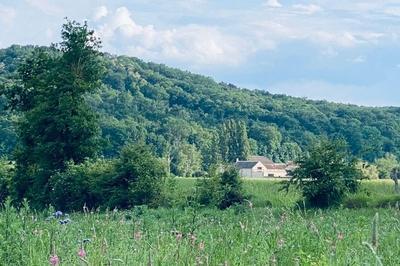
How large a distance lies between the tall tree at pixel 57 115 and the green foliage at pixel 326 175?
12470 mm

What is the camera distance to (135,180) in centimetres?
3588

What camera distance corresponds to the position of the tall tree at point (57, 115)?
126 feet

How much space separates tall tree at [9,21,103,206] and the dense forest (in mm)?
30182

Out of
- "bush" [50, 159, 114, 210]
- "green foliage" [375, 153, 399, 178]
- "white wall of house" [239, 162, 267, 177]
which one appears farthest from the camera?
"white wall of house" [239, 162, 267, 177]

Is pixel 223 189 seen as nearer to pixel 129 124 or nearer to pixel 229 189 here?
pixel 229 189

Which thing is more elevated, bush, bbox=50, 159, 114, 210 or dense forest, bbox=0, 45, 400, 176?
dense forest, bbox=0, 45, 400, 176

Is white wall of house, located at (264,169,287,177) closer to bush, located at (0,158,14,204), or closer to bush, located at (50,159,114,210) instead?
bush, located at (0,158,14,204)

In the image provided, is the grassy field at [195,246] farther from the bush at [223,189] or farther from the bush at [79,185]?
the bush at [79,185]

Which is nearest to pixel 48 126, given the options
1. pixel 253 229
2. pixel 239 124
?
pixel 253 229

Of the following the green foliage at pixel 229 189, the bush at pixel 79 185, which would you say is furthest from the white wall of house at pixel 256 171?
the green foliage at pixel 229 189

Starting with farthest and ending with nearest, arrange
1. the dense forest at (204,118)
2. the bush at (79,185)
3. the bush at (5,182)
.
Result: the dense forest at (204,118), the bush at (5,182), the bush at (79,185)

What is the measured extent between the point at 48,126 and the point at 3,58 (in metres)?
87.1

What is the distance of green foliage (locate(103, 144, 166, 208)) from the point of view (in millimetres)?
35500

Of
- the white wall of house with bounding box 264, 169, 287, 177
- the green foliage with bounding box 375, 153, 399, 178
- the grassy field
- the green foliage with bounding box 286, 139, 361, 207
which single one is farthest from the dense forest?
the grassy field
